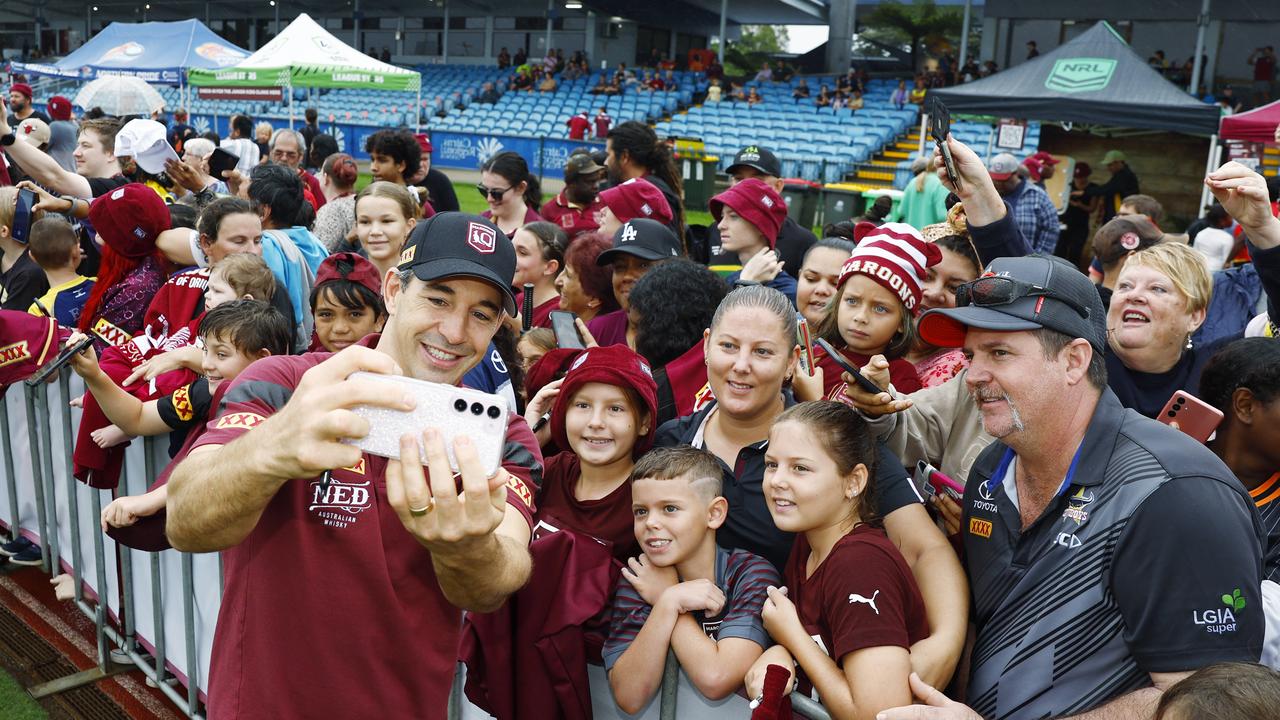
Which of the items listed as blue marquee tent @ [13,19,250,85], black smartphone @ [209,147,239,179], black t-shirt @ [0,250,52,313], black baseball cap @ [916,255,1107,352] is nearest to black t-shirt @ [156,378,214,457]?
black baseball cap @ [916,255,1107,352]

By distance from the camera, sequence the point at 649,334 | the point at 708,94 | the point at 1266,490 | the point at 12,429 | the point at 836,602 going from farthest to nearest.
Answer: the point at 708,94 < the point at 12,429 < the point at 649,334 < the point at 1266,490 < the point at 836,602

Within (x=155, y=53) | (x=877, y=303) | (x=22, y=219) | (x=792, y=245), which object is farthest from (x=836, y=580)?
(x=155, y=53)

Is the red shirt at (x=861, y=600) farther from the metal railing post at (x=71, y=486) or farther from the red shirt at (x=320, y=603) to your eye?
the metal railing post at (x=71, y=486)

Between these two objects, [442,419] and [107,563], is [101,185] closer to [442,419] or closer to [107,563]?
[107,563]

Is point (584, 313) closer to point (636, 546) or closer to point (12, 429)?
point (636, 546)

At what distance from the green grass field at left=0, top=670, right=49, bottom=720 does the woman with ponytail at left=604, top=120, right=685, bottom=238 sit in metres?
4.58

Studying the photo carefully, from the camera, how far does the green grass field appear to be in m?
3.90

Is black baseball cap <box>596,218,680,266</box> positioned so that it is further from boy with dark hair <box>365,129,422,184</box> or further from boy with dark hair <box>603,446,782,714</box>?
boy with dark hair <box>365,129,422,184</box>

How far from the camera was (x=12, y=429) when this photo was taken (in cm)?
486

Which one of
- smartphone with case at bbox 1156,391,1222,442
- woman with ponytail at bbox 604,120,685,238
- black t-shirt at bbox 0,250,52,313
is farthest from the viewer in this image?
woman with ponytail at bbox 604,120,685,238

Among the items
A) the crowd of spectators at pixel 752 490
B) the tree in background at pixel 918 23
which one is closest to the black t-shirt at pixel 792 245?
the crowd of spectators at pixel 752 490

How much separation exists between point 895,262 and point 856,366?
16.5 inches

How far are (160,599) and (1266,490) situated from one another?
3792 mm

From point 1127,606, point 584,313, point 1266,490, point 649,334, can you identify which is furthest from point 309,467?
point 584,313
